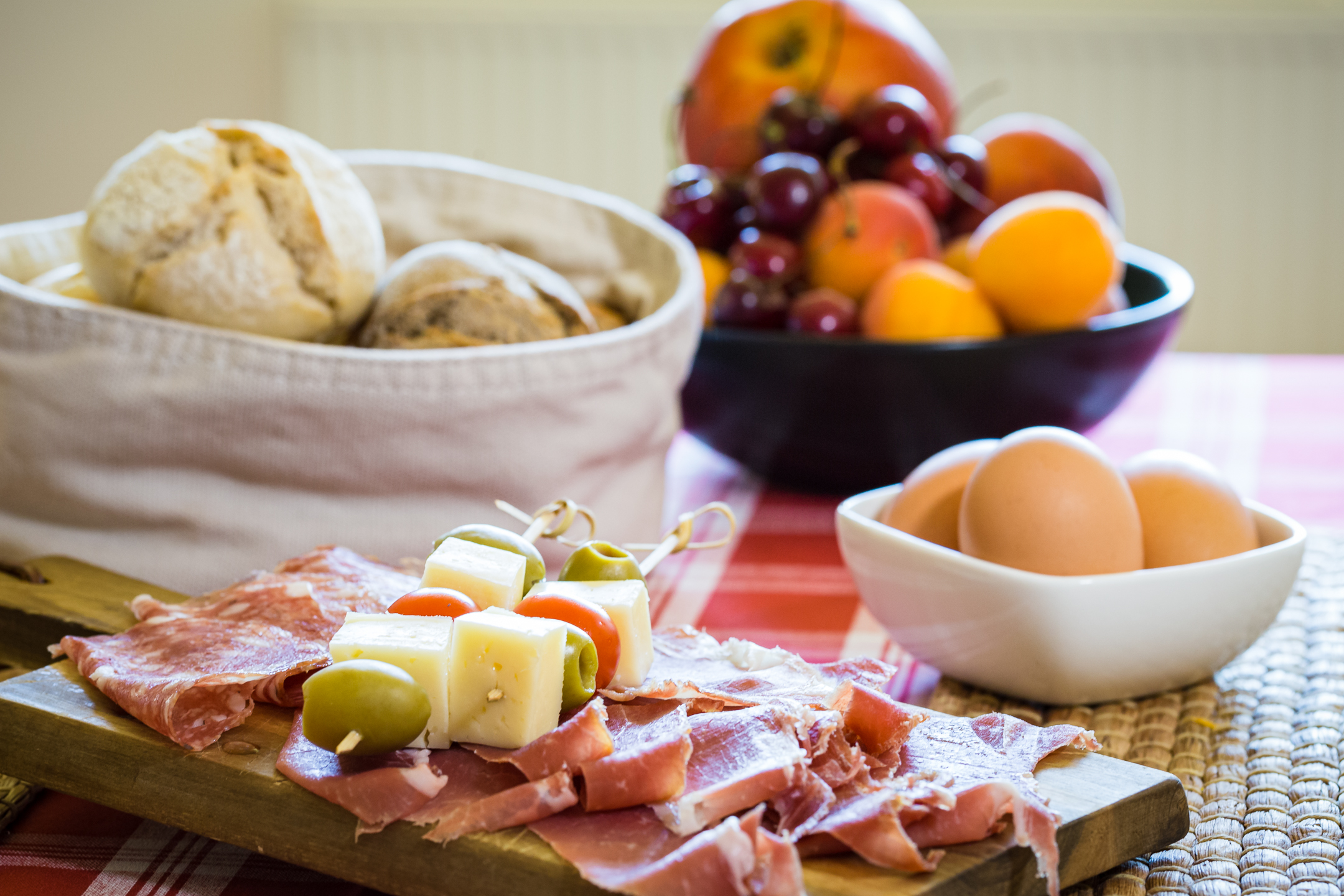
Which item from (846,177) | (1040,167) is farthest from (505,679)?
(1040,167)

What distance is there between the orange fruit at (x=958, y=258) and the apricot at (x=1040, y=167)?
0.40 feet

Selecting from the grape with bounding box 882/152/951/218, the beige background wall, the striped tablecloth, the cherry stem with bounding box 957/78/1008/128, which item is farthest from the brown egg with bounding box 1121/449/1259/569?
the beige background wall

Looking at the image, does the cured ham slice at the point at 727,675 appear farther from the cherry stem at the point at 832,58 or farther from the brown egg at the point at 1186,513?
the cherry stem at the point at 832,58

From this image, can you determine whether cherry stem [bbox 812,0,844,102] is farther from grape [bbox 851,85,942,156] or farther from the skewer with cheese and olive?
the skewer with cheese and olive

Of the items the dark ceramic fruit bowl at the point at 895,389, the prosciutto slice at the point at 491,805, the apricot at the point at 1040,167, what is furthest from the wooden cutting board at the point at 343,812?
the apricot at the point at 1040,167

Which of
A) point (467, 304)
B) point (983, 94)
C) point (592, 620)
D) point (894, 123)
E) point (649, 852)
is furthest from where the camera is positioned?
point (983, 94)

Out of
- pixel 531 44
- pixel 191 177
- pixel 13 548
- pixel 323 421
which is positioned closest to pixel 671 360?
pixel 323 421

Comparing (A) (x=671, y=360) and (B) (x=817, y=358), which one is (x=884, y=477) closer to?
(B) (x=817, y=358)

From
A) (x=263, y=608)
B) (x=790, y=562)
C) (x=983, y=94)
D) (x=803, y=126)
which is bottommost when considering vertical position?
(x=790, y=562)

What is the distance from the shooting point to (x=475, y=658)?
0.56 metres

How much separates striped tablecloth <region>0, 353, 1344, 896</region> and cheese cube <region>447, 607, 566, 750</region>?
0.33ft

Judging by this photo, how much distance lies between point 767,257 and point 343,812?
752 mm

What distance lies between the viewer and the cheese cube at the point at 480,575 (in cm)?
64

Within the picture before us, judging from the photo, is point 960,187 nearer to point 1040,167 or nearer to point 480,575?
point 1040,167
